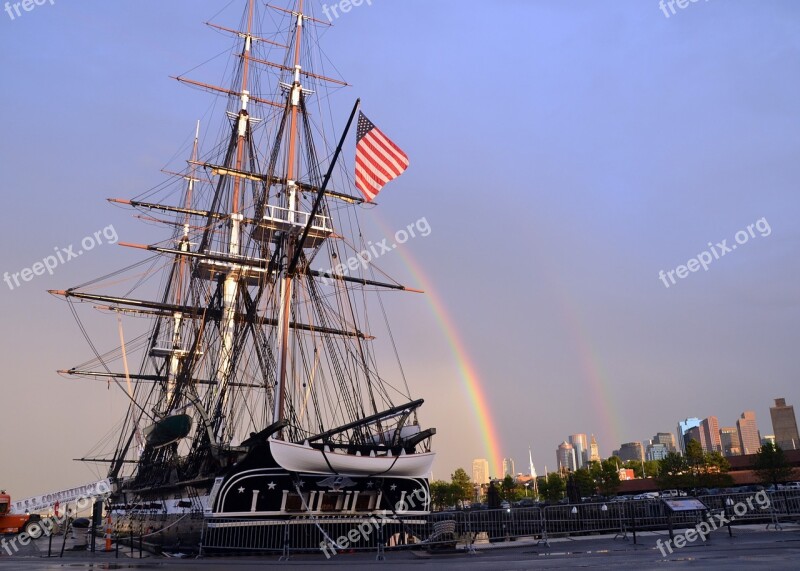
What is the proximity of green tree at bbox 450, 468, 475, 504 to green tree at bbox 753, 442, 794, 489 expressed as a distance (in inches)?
1703

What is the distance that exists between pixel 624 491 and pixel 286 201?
2514 inches

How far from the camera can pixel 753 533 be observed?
18203mm

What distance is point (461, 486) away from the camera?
9362cm

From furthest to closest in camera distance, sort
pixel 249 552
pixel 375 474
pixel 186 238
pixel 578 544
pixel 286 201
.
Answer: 1. pixel 186 238
2. pixel 286 201
3. pixel 375 474
4. pixel 249 552
5. pixel 578 544

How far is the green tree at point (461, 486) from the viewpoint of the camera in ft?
304

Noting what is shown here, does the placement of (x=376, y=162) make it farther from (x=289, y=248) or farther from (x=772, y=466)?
(x=772, y=466)

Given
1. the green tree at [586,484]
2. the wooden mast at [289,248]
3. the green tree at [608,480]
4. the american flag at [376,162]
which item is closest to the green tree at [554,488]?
the green tree at [586,484]

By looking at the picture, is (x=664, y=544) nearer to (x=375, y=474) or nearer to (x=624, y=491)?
(x=375, y=474)

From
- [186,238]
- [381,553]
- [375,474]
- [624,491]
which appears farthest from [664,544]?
[624,491]

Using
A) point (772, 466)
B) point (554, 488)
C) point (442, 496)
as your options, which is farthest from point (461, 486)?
point (772, 466)
